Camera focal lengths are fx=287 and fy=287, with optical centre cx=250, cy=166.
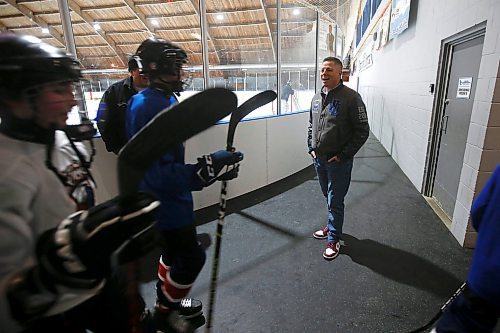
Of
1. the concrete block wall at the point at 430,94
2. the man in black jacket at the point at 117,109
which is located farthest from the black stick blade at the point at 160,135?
the concrete block wall at the point at 430,94

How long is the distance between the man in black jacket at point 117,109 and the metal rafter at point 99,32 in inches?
23.3

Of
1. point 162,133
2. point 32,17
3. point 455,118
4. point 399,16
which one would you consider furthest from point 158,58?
point 399,16

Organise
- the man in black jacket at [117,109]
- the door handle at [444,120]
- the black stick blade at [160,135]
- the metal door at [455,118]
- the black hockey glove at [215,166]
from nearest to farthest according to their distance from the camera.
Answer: the black stick blade at [160,135] < the black hockey glove at [215,166] < the man in black jacket at [117,109] < the metal door at [455,118] < the door handle at [444,120]

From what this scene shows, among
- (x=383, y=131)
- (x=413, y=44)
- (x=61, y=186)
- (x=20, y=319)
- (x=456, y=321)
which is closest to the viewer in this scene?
(x=20, y=319)

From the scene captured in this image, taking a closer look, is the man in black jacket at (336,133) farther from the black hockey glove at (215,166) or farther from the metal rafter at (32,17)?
the metal rafter at (32,17)

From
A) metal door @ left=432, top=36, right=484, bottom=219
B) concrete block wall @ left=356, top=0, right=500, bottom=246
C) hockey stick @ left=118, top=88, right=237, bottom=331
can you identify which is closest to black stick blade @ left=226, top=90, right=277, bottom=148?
hockey stick @ left=118, top=88, right=237, bottom=331

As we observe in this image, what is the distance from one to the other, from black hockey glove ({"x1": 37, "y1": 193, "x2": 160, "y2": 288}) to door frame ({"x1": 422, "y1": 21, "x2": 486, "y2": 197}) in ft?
10.2

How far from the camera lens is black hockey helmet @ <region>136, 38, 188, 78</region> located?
123 cm

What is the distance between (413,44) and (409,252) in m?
3.08

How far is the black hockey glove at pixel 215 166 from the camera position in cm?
119

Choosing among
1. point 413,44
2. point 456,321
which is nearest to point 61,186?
point 456,321

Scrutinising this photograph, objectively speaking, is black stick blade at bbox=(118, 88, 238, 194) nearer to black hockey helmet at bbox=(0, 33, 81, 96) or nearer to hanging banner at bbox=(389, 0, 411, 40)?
black hockey helmet at bbox=(0, 33, 81, 96)

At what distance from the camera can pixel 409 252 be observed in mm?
2254

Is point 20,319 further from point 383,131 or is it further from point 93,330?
point 383,131
